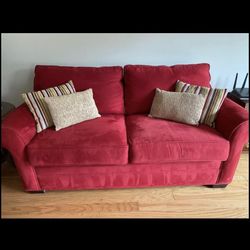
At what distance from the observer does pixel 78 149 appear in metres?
1.48

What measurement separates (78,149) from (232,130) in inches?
41.7

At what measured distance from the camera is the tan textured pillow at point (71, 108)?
1.65 metres

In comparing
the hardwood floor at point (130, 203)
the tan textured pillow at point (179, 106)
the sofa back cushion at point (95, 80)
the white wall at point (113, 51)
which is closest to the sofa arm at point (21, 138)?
the hardwood floor at point (130, 203)

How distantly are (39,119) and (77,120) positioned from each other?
0.28 metres

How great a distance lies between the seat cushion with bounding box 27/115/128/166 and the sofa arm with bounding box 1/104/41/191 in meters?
0.05

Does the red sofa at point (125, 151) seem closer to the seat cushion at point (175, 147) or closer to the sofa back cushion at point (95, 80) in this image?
the seat cushion at point (175, 147)

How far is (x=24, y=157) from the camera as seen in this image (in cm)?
150

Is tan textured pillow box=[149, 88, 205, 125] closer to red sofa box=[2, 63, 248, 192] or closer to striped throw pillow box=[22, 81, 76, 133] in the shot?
red sofa box=[2, 63, 248, 192]

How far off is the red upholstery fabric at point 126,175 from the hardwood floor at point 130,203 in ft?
0.24

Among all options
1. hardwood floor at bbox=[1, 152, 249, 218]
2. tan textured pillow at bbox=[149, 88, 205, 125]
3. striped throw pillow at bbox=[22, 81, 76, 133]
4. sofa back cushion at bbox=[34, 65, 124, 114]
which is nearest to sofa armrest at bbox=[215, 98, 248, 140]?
tan textured pillow at bbox=[149, 88, 205, 125]

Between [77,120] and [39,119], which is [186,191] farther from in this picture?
[39,119]

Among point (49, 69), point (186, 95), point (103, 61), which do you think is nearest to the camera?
point (186, 95)

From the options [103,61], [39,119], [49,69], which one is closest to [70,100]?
[39,119]
